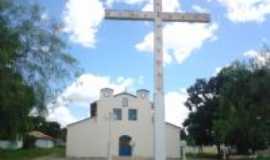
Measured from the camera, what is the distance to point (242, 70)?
143ft

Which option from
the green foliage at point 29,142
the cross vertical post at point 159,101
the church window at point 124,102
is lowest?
the cross vertical post at point 159,101

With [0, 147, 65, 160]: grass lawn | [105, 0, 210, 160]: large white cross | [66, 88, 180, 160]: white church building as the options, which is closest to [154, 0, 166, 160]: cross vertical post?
[105, 0, 210, 160]: large white cross

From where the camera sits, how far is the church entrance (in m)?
56.9

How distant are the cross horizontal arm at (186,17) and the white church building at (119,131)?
38.1 m

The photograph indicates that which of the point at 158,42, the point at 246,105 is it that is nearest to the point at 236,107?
the point at 246,105

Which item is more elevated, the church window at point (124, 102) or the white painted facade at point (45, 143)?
the church window at point (124, 102)

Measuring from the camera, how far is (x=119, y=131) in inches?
2251

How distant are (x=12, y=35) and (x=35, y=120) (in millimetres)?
6071

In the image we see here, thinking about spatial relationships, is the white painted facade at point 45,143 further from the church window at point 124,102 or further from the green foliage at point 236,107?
the church window at point 124,102

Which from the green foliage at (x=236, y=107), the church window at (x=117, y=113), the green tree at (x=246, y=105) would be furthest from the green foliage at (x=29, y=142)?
the green tree at (x=246, y=105)

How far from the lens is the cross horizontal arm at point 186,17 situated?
1852cm

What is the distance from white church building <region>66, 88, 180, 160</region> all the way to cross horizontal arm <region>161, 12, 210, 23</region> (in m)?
38.1

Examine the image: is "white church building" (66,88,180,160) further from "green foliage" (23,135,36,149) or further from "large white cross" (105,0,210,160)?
"large white cross" (105,0,210,160)

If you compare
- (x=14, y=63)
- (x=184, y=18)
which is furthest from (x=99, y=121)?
(x=184, y=18)
